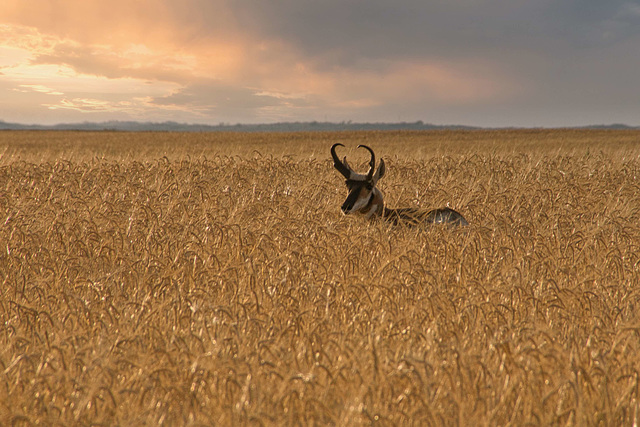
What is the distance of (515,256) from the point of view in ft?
18.0

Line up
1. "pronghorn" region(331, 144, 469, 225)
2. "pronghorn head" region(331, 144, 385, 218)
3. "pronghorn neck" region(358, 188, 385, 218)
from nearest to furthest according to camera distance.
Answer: "pronghorn" region(331, 144, 469, 225) < "pronghorn head" region(331, 144, 385, 218) < "pronghorn neck" region(358, 188, 385, 218)

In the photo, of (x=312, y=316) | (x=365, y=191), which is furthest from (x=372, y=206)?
(x=312, y=316)

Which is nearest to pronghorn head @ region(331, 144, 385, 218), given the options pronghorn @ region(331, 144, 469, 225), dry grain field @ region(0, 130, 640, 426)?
pronghorn @ region(331, 144, 469, 225)

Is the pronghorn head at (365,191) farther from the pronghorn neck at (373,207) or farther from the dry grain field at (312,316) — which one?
the dry grain field at (312,316)

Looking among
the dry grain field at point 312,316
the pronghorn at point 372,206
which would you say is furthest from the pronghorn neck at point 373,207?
the dry grain field at point 312,316

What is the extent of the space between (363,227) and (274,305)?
3.02 m

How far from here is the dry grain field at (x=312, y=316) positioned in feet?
9.00

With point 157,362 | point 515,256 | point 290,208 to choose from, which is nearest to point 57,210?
point 290,208

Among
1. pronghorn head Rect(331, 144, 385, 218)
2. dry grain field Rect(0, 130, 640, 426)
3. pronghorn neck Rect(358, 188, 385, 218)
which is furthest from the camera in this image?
pronghorn neck Rect(358, 188, 385, 218)

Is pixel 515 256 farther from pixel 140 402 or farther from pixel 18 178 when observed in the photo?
pixel 18 178

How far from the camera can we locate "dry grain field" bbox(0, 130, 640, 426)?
9.00 ft

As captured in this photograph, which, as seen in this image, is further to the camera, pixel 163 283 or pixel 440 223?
pixel 440 223

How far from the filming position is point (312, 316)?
12.7 feet

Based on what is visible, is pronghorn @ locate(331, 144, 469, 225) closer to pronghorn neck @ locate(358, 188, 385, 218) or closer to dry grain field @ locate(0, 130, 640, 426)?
pronghorn neck @ locate(358, 188, 385, 218)
